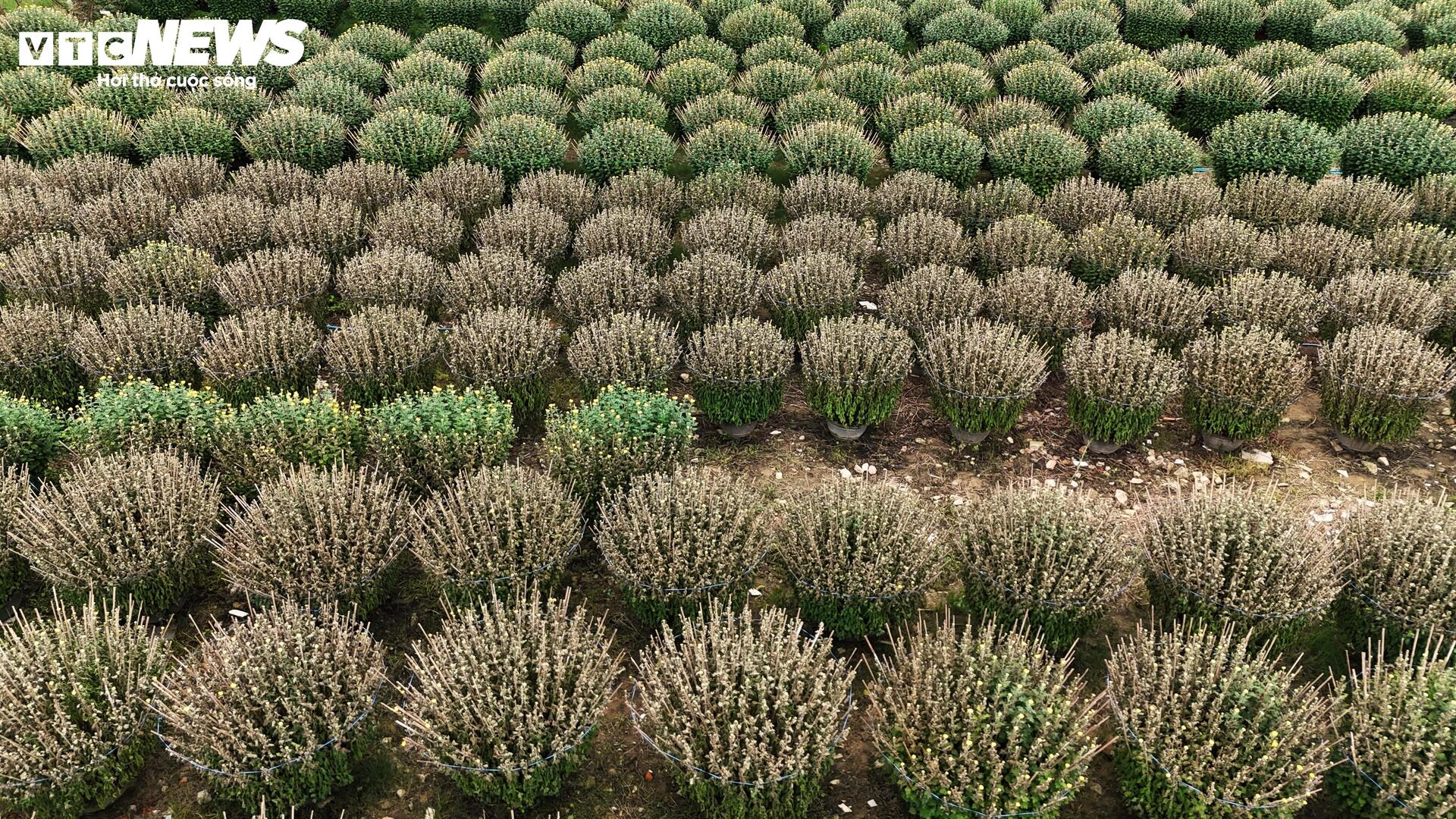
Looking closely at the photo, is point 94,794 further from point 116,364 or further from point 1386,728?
point 1386,728

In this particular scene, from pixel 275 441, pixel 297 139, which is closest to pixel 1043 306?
pixel 275 441

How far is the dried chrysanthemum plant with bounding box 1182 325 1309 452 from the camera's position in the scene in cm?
784

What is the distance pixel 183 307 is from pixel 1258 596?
31.7 feet

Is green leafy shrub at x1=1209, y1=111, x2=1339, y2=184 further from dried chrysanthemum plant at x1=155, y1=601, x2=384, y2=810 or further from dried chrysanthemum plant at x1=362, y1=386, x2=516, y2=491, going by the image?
dried chrysanthemum plant at x1=155, y1=601, x2=384, y2=810

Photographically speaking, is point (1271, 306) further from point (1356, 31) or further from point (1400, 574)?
point (1356, 31)

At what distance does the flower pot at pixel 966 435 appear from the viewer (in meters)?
8.33

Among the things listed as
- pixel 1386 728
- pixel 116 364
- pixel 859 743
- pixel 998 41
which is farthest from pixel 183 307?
pixel 998 41

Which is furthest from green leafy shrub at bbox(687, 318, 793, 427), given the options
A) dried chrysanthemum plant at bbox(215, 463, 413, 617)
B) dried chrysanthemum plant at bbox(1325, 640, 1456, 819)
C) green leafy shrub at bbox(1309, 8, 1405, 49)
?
green leafy shrub at bbox(1309, 8, 1405, 49)

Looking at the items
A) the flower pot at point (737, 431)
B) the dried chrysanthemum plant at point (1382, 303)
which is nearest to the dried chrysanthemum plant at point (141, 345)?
the flower pot at point (737, 431)

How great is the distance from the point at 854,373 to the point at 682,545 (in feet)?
8.84

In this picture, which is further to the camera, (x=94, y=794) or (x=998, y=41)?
(x=998, y=41)

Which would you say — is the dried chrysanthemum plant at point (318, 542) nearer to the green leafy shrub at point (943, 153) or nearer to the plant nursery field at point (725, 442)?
the plant nursery field at point (725, 442)

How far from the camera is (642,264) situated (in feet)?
32.8

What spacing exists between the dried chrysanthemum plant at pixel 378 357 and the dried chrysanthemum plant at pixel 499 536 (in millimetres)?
2064
